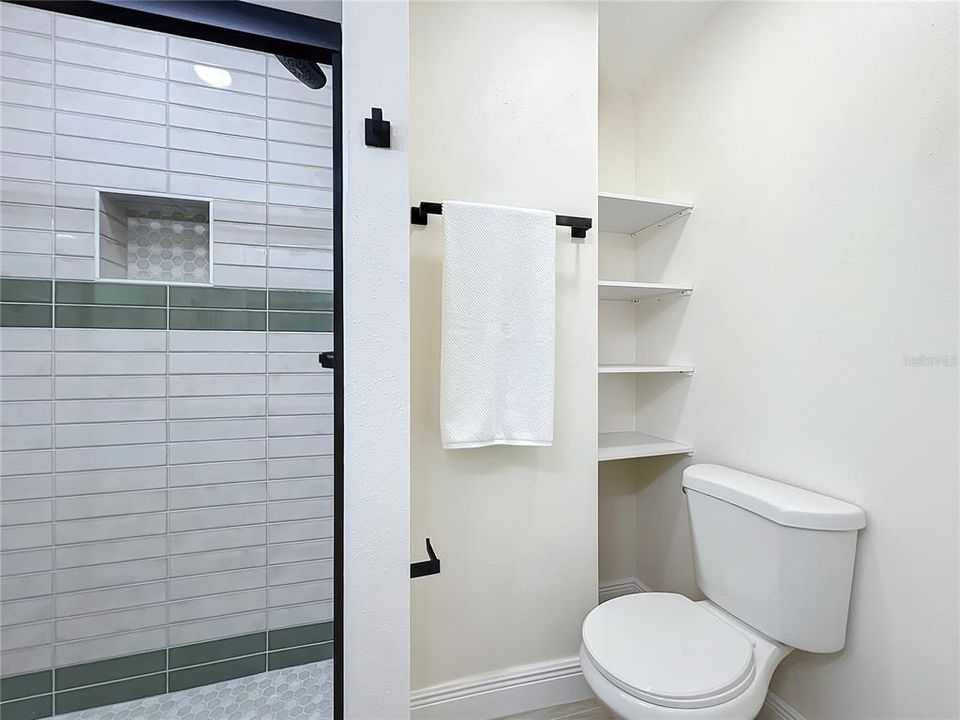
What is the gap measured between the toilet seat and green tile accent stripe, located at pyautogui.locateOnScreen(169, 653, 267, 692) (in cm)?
107

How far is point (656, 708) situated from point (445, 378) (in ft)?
2.91

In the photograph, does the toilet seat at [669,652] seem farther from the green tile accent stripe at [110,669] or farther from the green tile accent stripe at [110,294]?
the green tile accent stripe at [110,294]

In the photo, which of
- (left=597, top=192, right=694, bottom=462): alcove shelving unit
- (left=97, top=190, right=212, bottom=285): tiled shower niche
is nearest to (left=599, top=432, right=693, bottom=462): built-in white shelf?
(left=597, top=192, right=694, bottom=462): alcove shelving unit

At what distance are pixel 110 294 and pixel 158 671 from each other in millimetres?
1169

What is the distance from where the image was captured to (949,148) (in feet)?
3.30

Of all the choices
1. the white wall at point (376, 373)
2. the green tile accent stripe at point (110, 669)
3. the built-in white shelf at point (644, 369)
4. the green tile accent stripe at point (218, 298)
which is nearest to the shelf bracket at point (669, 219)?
the built-in white shelf at point (644, 369)

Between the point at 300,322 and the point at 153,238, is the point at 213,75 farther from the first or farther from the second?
the point at 300,322

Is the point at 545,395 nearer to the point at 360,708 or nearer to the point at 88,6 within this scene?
the point at 360,708

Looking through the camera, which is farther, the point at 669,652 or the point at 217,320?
the point at 217,320

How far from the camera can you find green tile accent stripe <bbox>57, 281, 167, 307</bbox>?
4.62 ft

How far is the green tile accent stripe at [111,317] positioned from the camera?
4.64 feet

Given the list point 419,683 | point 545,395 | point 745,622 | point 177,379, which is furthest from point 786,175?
point 177,379

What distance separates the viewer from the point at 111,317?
4.75ft

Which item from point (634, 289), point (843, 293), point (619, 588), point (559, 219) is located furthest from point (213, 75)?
point (619, 588)
